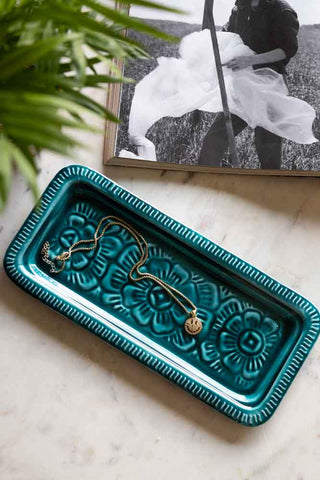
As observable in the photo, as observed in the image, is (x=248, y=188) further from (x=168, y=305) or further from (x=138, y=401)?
(x=138, y=401)

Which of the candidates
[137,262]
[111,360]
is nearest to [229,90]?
[137,262]

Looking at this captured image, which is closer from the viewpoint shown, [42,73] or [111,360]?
[42,73]

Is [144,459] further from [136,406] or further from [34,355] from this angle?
[34,355]

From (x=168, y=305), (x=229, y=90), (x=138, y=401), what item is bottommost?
(x=138, y=401)

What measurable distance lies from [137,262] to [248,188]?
A: 0.16 metres

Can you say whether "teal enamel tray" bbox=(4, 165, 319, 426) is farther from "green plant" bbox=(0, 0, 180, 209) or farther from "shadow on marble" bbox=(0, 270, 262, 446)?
"green plant" bbox=(0, 0, 180, 209)

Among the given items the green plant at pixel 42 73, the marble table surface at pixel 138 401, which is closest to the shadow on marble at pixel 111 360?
the marble table surface at pixel 138 401

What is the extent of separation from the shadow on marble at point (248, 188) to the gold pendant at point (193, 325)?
0.16 metres

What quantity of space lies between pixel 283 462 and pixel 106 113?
0.48 meters

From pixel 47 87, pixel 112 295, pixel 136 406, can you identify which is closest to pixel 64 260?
pixel 112 295

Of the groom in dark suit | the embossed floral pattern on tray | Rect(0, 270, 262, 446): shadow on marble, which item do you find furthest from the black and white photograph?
Rect(0, 270, 262, 446): shadow on marble

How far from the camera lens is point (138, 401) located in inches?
29.5

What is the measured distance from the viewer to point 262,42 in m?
0.73

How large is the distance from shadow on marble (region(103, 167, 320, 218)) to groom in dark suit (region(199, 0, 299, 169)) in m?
0.03
